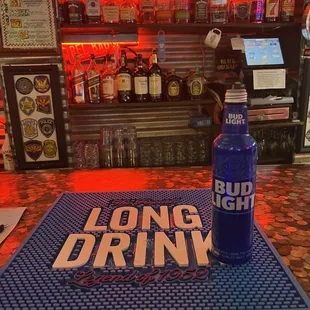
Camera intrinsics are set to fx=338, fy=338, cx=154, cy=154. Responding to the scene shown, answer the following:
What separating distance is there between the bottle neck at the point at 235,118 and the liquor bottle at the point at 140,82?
5.12 ft

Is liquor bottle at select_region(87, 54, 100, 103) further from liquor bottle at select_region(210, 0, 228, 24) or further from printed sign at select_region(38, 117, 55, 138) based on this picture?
liquor bottle at select_region(210, 0, 228, 24)

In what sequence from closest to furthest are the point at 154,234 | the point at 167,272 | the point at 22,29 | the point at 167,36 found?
1. the point at 167,272
2. the point at 154,234
3. the point at 22,29
4. the point at 167,36

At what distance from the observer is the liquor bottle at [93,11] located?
6.57ft

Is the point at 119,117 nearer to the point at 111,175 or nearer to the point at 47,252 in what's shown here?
the point at 111,175

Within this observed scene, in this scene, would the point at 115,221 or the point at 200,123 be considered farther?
the point at 200,123

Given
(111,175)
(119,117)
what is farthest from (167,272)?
(119,117)

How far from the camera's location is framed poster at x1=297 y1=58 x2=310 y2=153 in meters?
2.26

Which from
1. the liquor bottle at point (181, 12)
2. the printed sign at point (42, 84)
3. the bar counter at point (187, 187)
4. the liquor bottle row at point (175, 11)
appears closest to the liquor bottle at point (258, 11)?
the liquor bottle row at point (175, 11)

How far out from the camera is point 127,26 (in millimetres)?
2023

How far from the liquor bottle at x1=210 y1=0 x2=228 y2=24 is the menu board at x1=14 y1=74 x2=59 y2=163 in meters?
1.09

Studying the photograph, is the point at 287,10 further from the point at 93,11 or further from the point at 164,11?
the point at 93,11

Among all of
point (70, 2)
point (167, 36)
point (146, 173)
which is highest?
point (70, 2)

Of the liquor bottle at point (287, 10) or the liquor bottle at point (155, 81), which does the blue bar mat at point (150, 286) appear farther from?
the liquor bottle at point (287, 10)

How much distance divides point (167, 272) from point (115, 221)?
0.84 feet
